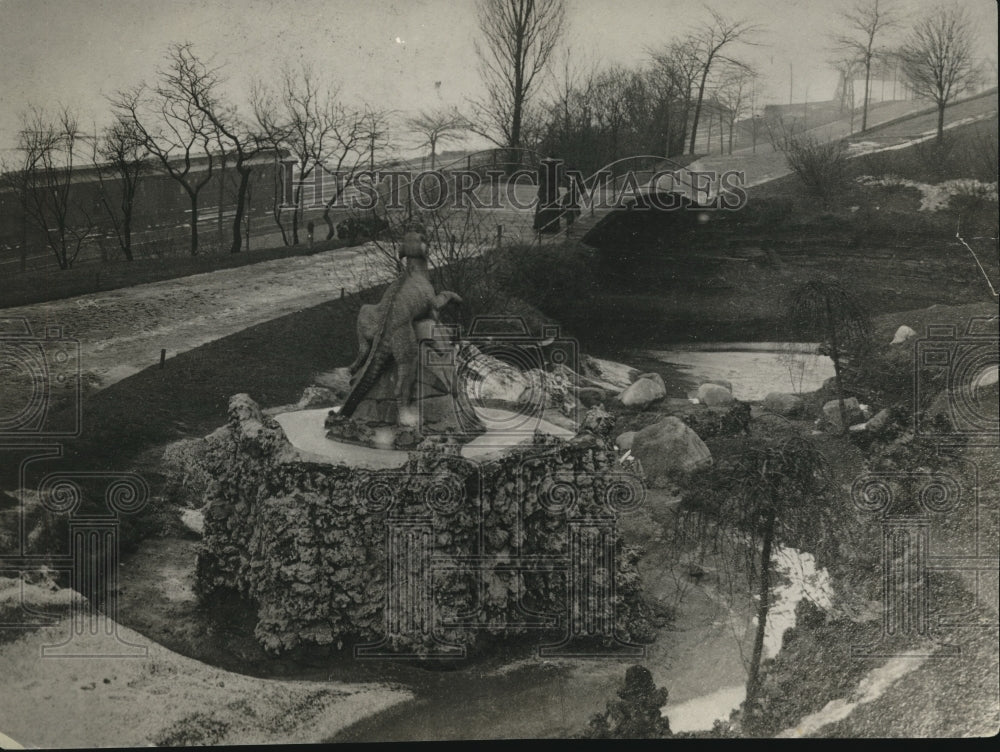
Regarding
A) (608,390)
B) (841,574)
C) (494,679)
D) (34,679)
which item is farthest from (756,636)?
(34,679)

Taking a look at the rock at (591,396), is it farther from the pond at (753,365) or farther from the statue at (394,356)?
the statue at (394,356)

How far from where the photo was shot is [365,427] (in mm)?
7039

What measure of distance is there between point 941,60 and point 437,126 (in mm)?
4261

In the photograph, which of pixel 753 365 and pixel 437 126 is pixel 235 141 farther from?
pixel 753 365

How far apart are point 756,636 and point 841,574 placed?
2.77 feet

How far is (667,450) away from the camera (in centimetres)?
808

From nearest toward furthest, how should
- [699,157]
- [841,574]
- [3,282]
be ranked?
[841,574] → [3,282] → [699,157]

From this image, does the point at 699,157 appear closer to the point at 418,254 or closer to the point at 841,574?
the point at 418,254

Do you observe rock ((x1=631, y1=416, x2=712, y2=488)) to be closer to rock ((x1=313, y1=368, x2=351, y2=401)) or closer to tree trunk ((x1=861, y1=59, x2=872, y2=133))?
rock ((x1=313, y1=368, x2=351, y2=401))

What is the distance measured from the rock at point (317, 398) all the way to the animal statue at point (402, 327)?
146 cm

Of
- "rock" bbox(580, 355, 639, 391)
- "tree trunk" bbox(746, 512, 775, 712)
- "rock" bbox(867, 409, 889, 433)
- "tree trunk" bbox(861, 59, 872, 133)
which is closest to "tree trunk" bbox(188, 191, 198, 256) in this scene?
"rock" bbox(580, 355, 639, 391)

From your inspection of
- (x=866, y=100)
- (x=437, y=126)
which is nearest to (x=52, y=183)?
(x=437, y=126)

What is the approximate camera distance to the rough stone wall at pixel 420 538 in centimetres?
648

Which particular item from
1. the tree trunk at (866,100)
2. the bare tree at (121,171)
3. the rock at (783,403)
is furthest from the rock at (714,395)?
the bare tree at (121,171)
